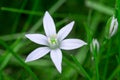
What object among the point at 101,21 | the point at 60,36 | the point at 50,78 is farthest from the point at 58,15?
the point at 60,36

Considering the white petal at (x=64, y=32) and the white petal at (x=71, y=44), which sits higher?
the white petal at (x=64, y=32)

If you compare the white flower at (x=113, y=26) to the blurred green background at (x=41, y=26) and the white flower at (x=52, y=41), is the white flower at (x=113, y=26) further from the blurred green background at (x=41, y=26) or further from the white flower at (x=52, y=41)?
the blurred green background at (x=41, y=26)

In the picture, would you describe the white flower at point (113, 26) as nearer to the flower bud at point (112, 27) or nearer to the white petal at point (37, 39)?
the flower bud at point (112, 27)

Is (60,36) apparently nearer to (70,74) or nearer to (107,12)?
(70,74)

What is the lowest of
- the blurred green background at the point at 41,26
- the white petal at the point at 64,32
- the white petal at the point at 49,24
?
the blurred green background at the point at 41,26

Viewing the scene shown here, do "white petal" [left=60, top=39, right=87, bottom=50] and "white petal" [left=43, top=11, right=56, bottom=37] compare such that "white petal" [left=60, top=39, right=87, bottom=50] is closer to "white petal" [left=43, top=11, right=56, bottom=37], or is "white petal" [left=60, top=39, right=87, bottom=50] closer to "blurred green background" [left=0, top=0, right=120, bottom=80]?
"white petal" [left=43, top=11, right=56, bottom=37]

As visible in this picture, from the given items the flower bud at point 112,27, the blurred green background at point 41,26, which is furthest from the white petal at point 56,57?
the blurred green background at point 41,26

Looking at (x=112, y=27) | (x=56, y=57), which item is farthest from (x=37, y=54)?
(x=112, y=27)

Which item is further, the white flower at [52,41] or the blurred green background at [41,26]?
the blurred green background at [41,26]

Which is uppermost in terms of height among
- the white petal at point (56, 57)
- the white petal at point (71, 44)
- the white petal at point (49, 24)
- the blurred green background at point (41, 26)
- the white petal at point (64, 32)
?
the white petal at point (49, 24)

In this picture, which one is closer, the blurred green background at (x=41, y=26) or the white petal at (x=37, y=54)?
the white petal at (x=37, y=54)

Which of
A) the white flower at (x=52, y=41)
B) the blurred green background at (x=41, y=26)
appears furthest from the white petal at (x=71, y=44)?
the blurred green background at (x=41, y=26)
